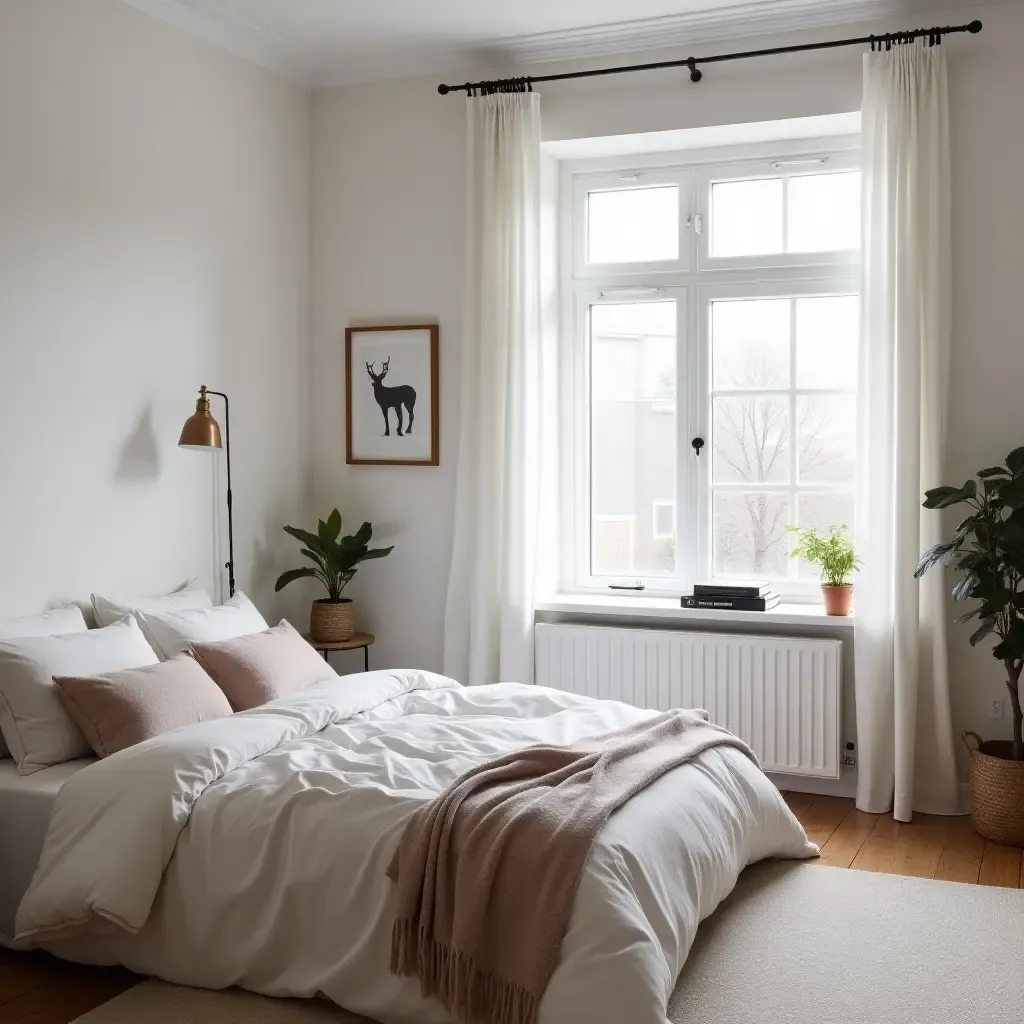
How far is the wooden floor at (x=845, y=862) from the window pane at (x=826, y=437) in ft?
4.37

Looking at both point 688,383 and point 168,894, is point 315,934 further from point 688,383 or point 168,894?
point 688,383

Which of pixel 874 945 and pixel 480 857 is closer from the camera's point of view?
pixel 480 857

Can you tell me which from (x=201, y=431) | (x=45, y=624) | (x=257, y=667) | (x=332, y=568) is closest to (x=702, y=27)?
(x=201, y=431)

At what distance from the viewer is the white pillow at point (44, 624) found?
11.6 feet

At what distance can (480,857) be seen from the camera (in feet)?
8.57

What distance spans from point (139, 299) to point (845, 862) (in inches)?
126

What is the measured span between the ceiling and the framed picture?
46.3 inches

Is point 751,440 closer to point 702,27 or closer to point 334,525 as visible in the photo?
point 702,27

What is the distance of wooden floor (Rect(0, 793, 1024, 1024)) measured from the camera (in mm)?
2930

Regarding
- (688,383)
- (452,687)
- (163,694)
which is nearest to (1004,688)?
(688,383)

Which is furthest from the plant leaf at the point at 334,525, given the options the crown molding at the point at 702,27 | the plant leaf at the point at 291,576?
the crown molding at the point at 702,27

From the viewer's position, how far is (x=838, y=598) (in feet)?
15.0

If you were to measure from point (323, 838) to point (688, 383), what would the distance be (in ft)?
9.39

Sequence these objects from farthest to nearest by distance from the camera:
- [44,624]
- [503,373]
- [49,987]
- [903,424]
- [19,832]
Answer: [503,373], [903,424], [44,624], [19,832], [49,987]
